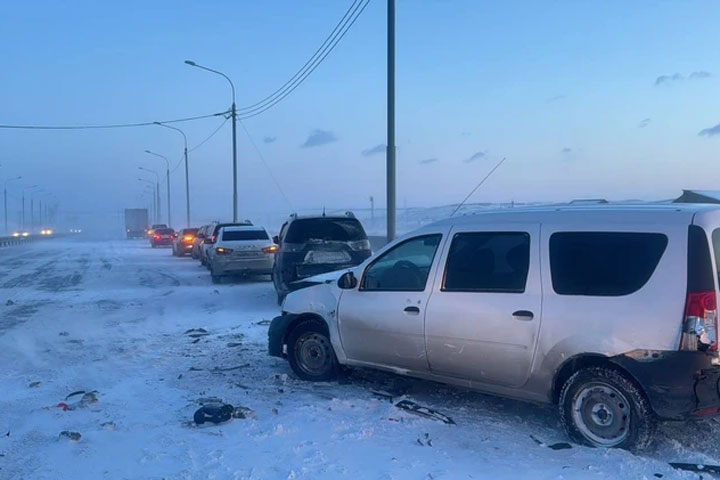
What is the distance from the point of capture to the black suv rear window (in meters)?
12.4

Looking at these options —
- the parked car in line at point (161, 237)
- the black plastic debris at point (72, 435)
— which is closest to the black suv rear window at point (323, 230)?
the black plastic debris at point (72, 435)

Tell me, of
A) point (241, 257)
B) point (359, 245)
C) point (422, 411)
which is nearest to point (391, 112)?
point (359, 245)

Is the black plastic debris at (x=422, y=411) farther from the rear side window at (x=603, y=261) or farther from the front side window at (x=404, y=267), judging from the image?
the rear side window at (x=603, y=261)

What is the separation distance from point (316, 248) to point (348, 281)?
5684 millimetres

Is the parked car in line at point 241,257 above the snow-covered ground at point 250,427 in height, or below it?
above

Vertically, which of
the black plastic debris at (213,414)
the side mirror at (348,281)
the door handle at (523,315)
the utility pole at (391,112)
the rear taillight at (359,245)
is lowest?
the black plastic debris at (213,414)

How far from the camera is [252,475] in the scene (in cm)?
462

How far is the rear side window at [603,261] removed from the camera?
189 inches

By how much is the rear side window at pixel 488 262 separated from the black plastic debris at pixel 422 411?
3.81 ft

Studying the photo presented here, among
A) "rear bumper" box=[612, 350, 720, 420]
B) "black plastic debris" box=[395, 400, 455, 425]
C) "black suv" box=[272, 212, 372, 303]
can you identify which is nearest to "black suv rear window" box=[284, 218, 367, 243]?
"black suv" box=[272, 212, 372, 303]

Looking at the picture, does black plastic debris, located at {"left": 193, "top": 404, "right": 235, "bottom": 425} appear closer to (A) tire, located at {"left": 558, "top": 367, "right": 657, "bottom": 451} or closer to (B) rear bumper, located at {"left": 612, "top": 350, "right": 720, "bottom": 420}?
(A) tire, located at {"left": 558, "top": 367, "right": 657, "bottom": 451}

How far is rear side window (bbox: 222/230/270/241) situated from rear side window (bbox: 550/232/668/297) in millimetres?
14866

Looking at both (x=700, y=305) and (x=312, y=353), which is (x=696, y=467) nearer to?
(x=700, y=305)

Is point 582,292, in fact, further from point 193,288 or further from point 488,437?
point 193,288
